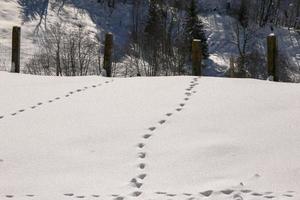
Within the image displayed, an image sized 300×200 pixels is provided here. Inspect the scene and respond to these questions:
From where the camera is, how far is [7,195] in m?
4.00

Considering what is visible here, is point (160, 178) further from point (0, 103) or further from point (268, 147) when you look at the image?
point (0, 103)

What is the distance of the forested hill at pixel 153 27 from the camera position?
2969 centimetres

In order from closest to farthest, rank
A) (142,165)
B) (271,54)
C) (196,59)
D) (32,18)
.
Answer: (142,165), (271,54), (196,59), (32,18)

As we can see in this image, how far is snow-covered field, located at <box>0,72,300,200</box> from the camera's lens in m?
3.99

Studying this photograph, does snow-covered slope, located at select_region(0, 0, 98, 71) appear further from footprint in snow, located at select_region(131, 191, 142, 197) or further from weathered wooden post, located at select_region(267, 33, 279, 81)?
footprint in snow, located at select_region(131, 191, 142, 197)

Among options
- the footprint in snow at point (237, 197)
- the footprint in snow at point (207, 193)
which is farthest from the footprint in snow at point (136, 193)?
the footprint in snow at point (237, 197)

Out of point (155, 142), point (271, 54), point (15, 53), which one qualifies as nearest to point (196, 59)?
point (271, 54)

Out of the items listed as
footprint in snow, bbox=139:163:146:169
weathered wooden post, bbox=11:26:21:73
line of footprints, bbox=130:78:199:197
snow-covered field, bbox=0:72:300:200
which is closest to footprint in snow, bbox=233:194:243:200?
snow-covered field, bbox=0:72:300:200

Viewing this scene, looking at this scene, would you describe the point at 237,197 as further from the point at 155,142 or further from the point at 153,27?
the point at 153,27

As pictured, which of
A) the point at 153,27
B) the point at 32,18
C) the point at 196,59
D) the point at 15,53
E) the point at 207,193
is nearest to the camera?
the point at 207,193

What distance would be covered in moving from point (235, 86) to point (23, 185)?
346cm

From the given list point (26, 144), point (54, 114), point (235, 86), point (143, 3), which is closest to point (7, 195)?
point (26, 144)

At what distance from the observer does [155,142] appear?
4.94m

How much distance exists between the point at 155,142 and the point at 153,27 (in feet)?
107
